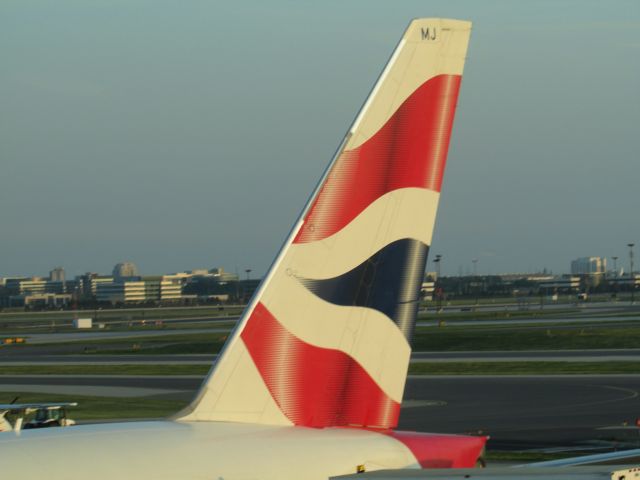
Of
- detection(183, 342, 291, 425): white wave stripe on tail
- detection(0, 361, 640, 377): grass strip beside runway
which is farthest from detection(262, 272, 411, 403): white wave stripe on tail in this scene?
detection(0, 361, 640, 377): grass strip beside runway

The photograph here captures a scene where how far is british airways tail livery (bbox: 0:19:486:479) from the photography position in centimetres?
938

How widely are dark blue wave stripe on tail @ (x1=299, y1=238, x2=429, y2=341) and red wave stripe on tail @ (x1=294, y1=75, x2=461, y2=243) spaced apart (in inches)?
18.9

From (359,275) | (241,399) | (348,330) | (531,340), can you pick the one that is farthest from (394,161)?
(531,340)

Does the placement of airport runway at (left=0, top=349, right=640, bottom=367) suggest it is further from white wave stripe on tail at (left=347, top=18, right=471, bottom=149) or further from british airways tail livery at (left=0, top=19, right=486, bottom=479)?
white wave stripe on tail at (left=347, top=18, right=471, bottom=149)

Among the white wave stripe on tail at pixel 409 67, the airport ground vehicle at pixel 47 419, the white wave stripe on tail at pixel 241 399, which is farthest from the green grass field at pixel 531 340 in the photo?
the white wave stripe on tail at pixel 241 399

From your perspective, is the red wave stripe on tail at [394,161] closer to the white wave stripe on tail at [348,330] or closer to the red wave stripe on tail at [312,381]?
the white wave stripe on tail at [348,330]

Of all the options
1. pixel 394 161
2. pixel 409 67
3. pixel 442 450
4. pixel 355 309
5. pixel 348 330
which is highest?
pixel 409 67

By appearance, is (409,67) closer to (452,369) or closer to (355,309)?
(355,309)

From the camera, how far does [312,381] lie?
985 cm

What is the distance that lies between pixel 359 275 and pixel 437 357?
217 feet

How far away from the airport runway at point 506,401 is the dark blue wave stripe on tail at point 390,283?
2478cm

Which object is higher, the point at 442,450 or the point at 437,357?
the point at 442,450

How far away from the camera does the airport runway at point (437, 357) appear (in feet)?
228

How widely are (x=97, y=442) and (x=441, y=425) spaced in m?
34.5
